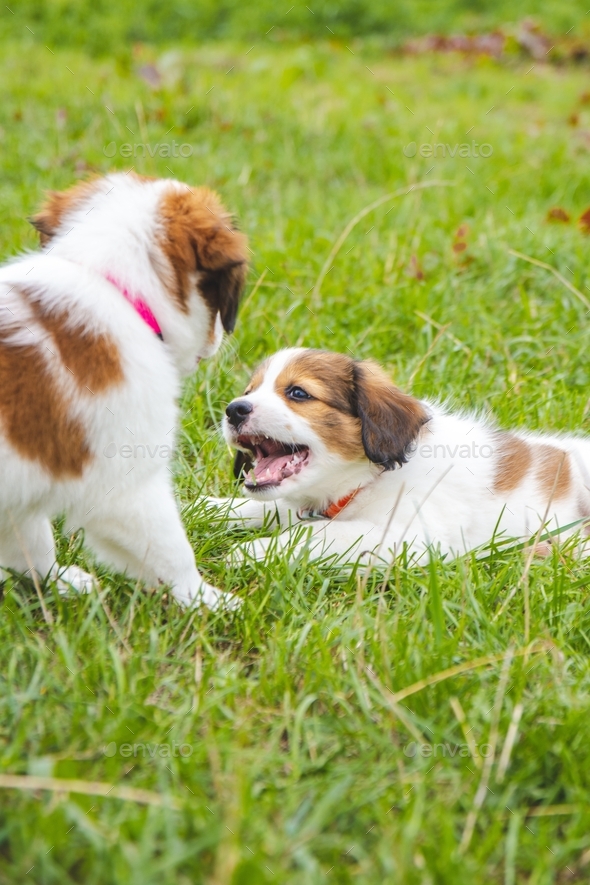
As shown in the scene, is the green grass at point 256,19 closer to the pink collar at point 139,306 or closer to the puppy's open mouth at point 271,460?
the puppy's open mouth at point 271,460

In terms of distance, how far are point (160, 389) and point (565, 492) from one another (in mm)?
2024

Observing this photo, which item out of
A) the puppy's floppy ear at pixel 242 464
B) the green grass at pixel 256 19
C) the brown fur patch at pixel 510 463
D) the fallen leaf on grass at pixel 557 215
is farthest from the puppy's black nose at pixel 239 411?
the green grass at pixel 256 19

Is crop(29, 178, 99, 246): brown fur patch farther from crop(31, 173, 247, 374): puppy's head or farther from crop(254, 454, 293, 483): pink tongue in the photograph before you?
crop(254, 454, 293, 483): pink tongue

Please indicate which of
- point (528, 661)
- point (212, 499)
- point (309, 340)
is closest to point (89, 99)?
point (309, 340)

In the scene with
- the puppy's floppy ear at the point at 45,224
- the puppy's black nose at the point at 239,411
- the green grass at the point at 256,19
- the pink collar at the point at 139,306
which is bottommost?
the puppy's black nose at the point at 239,411

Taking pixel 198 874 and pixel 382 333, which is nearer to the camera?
pixel 198 874

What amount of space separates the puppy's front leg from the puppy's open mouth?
2.01ft

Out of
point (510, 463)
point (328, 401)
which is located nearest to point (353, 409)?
point (328, 401)

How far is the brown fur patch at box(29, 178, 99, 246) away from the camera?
2977 millimetres

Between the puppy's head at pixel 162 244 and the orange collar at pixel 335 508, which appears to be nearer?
the puppy's head at pixel 162 244

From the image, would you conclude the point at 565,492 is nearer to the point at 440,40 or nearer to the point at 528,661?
the point at 528,661

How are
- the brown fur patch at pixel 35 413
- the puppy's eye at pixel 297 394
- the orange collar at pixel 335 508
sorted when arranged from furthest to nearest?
the orange collar at pixel 335 508 < the puppy's eye at pixel 297 394 < the brown fur patch at pixel 35 413

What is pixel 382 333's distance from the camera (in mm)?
5168

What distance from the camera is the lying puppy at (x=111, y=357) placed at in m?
2.64
